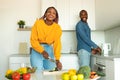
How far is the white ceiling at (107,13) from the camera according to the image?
306 centimetres

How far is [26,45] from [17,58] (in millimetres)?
508

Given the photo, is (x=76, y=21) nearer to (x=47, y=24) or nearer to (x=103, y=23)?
(x=103, y=23)

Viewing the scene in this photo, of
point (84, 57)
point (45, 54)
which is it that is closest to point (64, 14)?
point (84, 57)

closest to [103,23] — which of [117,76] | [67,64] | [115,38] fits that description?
[115,38]

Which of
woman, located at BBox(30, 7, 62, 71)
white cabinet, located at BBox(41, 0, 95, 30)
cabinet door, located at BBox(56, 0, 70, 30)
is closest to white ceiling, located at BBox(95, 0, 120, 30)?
white cabinet, located at BBox(41, 0, 95, 30)

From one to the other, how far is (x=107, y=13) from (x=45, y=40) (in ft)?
3.77

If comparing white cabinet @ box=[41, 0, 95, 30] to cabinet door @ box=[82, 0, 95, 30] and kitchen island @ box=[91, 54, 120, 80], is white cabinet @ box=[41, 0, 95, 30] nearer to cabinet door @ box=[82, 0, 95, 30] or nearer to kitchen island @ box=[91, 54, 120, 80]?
cabinet door @ box=[82, 0, 95, 30]

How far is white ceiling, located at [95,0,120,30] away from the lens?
3061 millimetres

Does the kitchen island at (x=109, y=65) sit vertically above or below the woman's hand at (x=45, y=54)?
below

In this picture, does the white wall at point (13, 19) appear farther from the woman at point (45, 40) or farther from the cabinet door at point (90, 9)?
the woman at point (45, 40)

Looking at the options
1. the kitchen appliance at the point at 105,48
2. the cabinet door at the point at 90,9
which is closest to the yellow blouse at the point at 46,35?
the kitchen appliance at the point at 105,48

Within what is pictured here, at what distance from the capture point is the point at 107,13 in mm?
3406

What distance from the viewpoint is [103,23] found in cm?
368

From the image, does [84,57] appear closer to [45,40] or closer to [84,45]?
[84,45]
